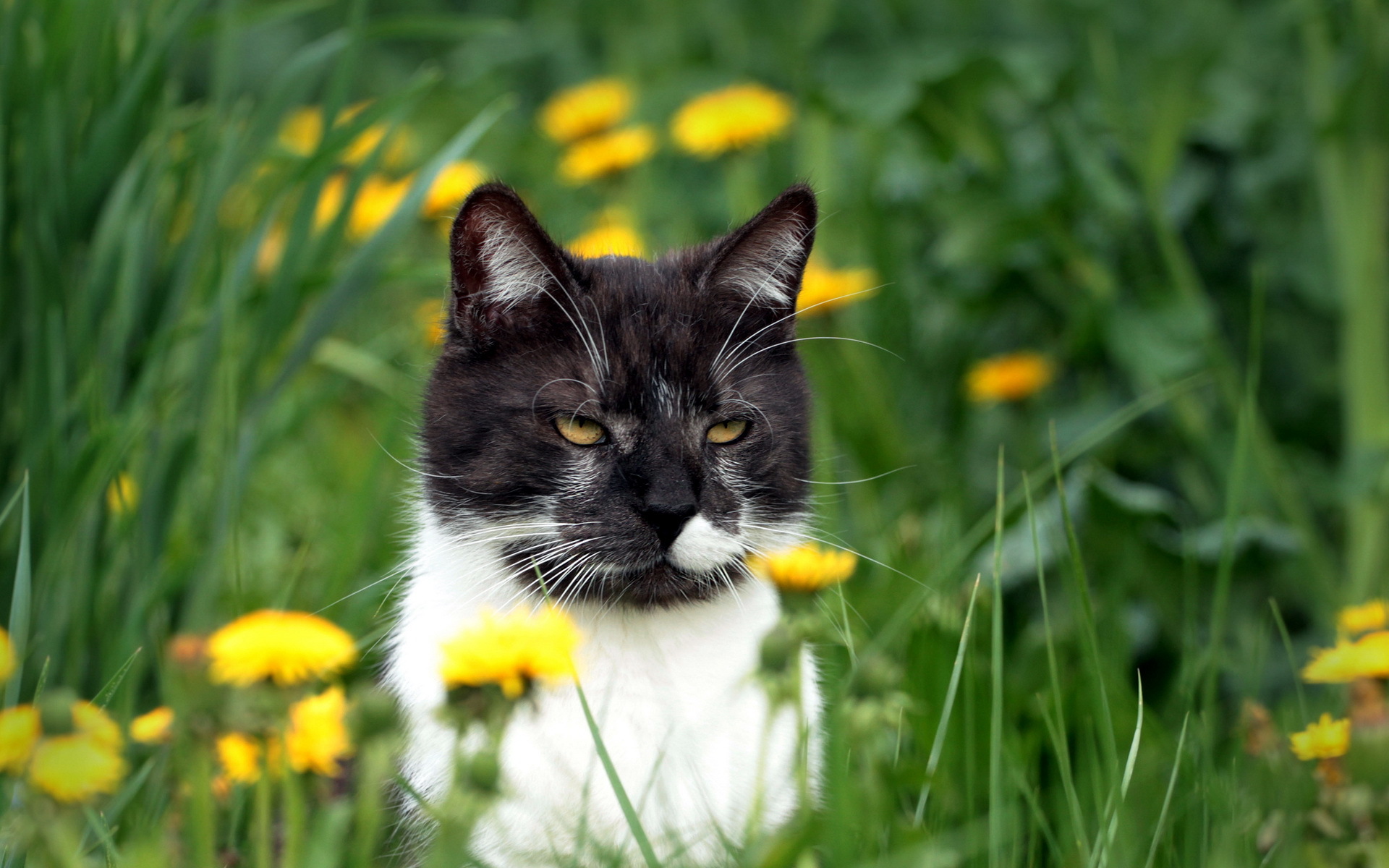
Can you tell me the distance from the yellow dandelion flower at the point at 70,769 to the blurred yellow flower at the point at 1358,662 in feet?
3.24

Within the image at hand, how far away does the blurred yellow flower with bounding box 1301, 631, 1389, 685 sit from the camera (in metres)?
1.08

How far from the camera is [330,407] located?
10.9 ft

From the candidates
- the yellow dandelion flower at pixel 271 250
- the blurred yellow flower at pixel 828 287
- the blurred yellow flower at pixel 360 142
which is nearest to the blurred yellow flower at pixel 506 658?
the blurred yellow flower at pixel 828 287

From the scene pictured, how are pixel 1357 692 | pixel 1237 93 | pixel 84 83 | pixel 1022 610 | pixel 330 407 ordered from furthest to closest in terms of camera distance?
pixel 330 407, pixel 1237 93, pixel 1022 610, pixel 84 83, pixel 1357 692

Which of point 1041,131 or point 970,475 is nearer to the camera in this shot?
point 970,475

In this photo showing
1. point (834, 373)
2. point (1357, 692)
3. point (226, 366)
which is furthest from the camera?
point (834, 373)

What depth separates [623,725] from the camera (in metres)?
1.44

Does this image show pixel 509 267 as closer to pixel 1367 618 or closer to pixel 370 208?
pixel 1367 618

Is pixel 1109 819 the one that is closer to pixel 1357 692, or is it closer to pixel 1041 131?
pixel 1357 692

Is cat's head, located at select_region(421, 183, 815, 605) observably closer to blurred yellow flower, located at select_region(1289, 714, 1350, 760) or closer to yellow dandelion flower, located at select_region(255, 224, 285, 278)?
blurred yellow flower, located at select_region(1289, 714, 1350, 760)

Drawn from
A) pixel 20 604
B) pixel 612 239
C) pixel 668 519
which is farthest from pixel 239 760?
pixel 612 239

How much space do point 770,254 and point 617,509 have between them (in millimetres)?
469

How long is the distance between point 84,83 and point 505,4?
3286mm

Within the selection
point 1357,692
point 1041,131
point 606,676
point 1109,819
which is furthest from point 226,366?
point 1041,131
